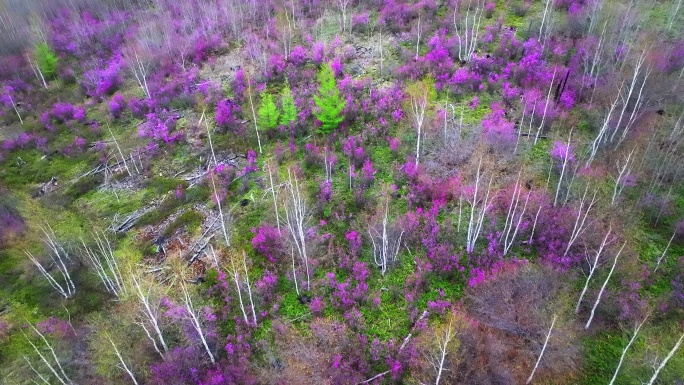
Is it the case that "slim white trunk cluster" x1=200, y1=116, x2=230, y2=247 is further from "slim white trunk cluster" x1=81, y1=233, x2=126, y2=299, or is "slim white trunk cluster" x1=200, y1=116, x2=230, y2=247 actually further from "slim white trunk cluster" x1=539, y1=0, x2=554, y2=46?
"slim white trunk cluster" x1=539, y1=0, x2=554, y2=46

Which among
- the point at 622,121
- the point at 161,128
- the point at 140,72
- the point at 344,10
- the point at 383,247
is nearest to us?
the point at 383,247

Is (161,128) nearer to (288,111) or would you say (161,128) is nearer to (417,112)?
(288,111)

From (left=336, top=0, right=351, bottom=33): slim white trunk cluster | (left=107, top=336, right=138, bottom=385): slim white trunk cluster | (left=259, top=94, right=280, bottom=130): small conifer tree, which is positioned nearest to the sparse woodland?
(left=107, top=336, right=138, bottom=385): slim white trunk cluster

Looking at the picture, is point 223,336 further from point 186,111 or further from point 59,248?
point 186,111

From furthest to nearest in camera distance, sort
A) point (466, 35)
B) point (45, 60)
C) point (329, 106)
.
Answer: point (45, 60) → point (466, 35) → point (329, 106)

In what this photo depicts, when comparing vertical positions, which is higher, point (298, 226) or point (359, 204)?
point (298, 226)

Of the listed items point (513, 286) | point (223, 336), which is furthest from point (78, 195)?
point (513, 286)

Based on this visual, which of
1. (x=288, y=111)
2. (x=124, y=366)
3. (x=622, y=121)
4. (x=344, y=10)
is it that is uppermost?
(x=344, y=10)

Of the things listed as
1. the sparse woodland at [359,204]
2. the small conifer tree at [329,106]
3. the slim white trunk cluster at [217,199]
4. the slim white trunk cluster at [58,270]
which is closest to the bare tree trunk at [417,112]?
the sparse woodland at [359,204]

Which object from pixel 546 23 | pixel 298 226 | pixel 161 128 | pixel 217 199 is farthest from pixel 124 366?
pixel 546 23

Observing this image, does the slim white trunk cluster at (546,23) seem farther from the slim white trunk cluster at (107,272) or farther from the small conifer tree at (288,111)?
the slim white trunk cluster at (107,272)
